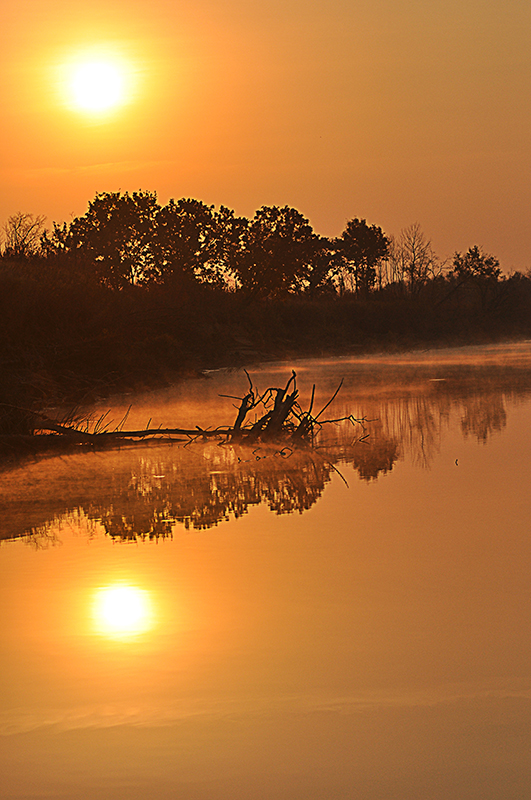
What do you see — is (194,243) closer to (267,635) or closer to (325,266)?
(325,266)

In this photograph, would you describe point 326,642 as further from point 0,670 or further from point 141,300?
point 141,300

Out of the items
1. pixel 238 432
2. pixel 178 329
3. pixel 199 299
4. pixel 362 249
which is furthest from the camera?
pixel 362 249

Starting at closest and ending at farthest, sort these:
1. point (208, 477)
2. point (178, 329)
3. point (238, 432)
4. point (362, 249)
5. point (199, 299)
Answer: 1. point (208, 477)
2. point (238, 432)
3. point (178, 329)
4. point (199, 299)
5. point (362, 249)

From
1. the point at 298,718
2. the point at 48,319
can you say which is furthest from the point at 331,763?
the point at 48,319

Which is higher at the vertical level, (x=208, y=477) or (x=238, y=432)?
(x=238, y=432)

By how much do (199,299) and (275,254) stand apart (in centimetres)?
1132

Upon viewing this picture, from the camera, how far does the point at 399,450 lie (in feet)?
48.6

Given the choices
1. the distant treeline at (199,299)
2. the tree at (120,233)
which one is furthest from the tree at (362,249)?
the tree at (120,233)

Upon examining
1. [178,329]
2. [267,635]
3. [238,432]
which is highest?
[178,329]

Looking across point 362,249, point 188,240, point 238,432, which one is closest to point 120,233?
point 188,240

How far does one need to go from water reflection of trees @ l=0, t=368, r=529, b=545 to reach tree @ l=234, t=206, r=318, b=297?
144 ft

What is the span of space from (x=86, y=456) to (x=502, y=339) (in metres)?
64.6

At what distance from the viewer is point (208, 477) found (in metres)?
12.5

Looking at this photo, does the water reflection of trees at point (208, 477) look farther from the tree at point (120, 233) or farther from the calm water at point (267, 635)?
the tree at point (120, 233)
